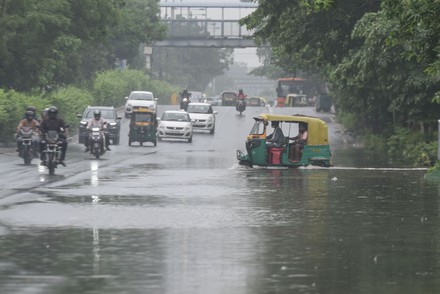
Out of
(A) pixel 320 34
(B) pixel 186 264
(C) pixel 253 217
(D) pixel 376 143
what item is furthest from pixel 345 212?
(D) pixel 376 143

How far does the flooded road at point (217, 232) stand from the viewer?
12.6 metres

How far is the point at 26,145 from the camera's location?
3600 centimetres

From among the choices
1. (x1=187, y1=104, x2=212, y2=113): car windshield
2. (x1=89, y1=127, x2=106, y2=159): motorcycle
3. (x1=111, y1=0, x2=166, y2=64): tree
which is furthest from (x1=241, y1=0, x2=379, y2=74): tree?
(x1=111, y1=0, x2=166, y2=64): tree

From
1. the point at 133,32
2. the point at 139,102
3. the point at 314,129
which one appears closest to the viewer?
the point at 314,129

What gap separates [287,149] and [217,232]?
19718 millimetres

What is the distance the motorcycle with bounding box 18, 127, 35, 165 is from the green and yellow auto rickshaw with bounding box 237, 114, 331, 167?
668cm

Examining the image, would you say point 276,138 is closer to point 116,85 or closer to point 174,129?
point 174,129

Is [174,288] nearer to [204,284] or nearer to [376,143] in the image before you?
[204,284]

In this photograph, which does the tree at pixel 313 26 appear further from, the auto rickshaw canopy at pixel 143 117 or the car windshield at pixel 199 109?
the car windshield at pixel 199 109

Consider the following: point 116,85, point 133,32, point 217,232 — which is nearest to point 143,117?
point 133,32

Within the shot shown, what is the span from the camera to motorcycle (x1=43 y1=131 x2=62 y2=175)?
31.0 metres

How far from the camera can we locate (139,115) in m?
56.1

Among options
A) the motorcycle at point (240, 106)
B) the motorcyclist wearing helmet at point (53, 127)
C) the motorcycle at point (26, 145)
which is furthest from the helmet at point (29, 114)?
the motorcycle at point (240, 106)

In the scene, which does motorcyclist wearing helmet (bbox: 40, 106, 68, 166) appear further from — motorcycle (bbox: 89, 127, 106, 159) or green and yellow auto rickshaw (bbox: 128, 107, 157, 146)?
green and yellow auto rickshaw (bbox: 128, 107, 157, 146)
